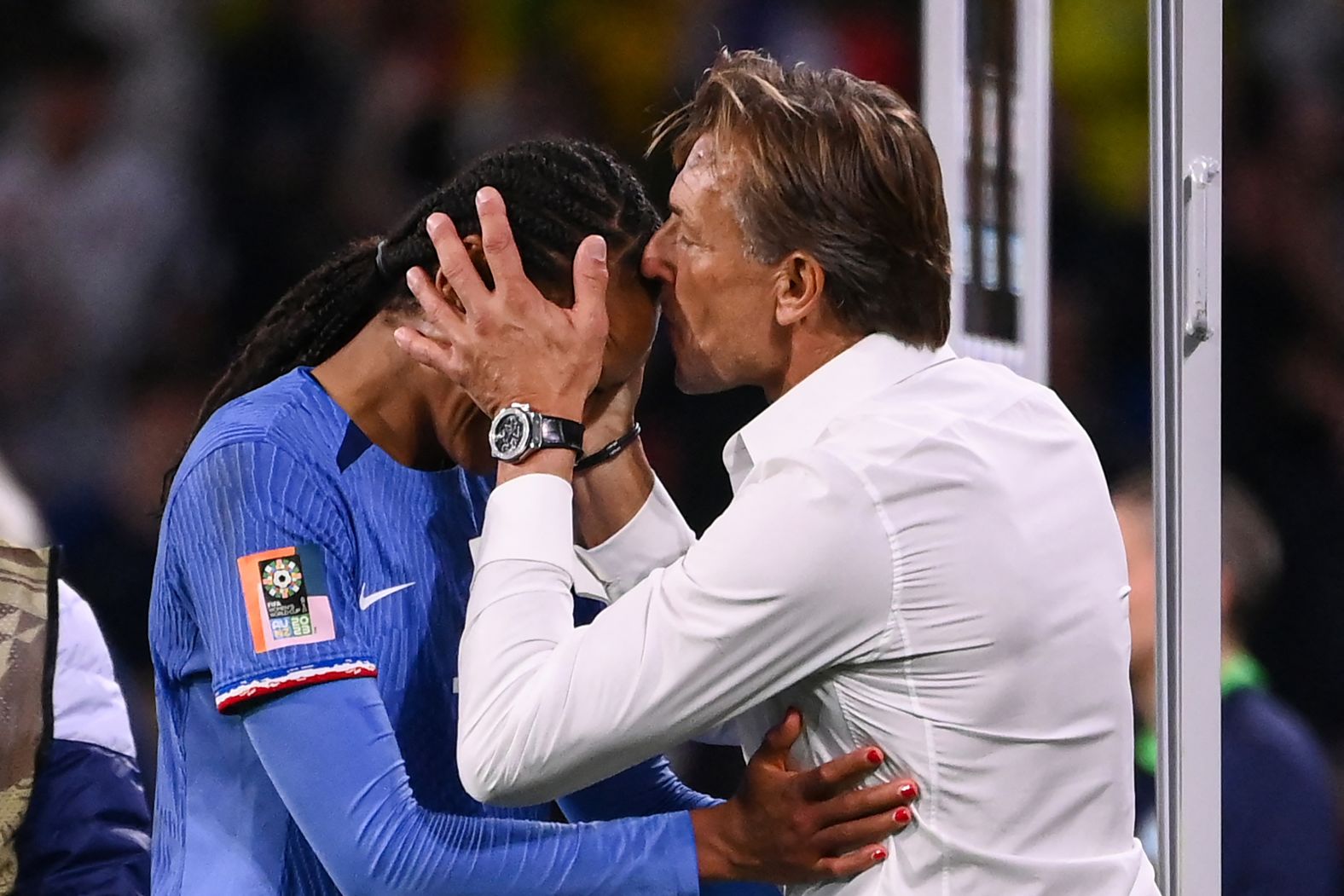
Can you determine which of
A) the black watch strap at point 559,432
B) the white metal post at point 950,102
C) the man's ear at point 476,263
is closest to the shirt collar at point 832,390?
the black watch strap at point 559,432

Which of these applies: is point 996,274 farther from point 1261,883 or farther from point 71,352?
point 71,352

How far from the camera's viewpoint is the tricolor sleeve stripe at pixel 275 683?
1062 mm

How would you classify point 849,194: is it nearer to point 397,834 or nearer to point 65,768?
point 397,834

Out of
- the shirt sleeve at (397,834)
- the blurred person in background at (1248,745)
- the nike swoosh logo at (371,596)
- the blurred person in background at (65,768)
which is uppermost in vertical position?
the nike swoosh logo at (371,596)

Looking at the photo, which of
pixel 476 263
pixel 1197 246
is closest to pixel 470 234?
pixel 476 263

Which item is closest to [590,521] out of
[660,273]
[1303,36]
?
[660,273]

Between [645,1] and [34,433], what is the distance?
131cm

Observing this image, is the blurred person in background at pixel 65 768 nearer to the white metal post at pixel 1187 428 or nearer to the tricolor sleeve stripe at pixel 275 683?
the tricolor sleeve stripe at pixel 275 683

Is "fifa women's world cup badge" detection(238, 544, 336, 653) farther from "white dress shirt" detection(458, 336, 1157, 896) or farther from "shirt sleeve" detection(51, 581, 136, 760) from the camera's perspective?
"shirt sleeve" detection(51, 581, 136, 760)

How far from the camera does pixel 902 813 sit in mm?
1074

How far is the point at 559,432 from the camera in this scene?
1168 mm

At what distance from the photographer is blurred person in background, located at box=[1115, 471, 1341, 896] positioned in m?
2.27

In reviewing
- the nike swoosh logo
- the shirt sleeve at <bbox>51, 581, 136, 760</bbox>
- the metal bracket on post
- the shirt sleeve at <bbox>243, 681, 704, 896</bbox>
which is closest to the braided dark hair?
the nike swoosh logo

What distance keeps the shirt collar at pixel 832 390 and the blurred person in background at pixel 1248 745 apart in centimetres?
106
